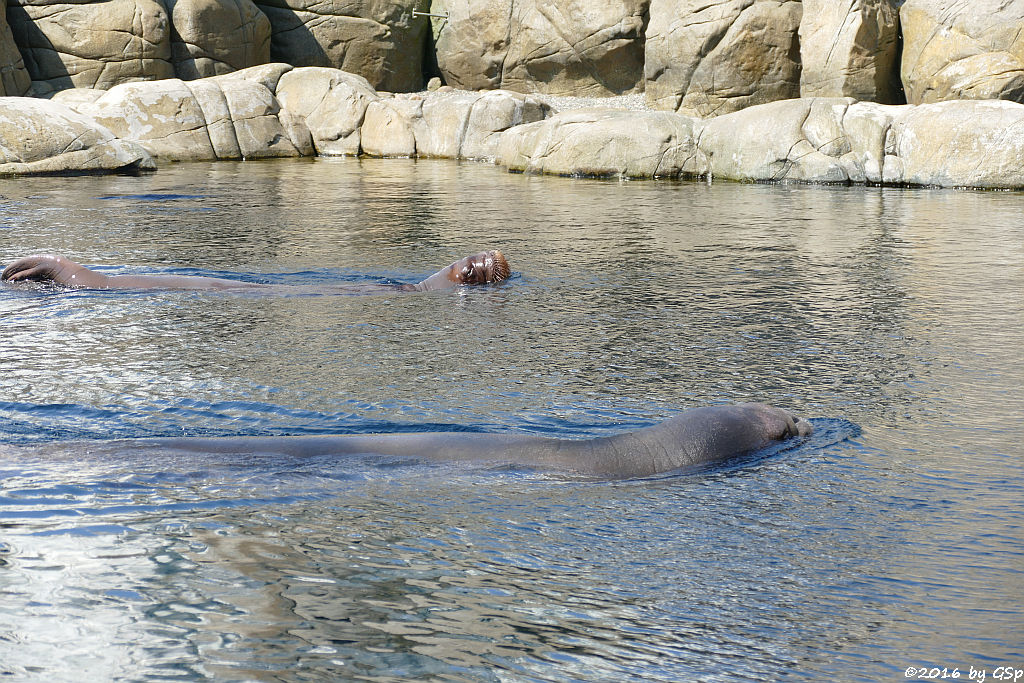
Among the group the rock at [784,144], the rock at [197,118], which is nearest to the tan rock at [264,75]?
the rock at [197,118]

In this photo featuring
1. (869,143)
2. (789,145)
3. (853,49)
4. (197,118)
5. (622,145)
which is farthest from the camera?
(197,118)

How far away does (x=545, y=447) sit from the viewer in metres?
3.43

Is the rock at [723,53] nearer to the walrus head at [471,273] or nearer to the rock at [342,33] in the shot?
the rock at [342,33]

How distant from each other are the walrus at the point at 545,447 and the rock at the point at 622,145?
12.3 metres

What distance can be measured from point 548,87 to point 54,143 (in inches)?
424

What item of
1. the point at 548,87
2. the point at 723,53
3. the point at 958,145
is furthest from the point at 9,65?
the point at 958,145

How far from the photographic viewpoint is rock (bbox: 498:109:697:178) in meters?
15.5

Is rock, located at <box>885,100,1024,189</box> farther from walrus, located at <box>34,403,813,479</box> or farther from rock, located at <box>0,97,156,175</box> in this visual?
walrus, located at <box>34,403,813,479</box>

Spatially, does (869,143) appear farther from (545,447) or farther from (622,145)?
(545,447)

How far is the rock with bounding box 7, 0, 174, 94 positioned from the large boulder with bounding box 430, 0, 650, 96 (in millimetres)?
6387

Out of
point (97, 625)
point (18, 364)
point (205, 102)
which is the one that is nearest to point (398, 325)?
point (18, 364)

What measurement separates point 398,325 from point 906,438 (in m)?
2.88

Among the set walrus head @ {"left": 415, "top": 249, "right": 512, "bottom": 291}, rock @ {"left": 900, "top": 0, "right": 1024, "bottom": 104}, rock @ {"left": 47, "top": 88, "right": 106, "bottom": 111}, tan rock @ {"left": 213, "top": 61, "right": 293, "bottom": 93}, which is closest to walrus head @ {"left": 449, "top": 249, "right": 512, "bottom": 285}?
walrus head @ {"left": 415, "top": 249, "right": 512, "bottom": 291}

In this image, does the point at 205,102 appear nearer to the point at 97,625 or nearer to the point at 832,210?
the point at 832,210
